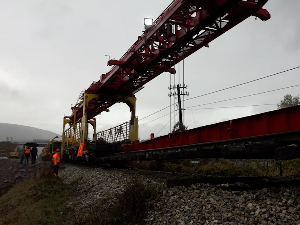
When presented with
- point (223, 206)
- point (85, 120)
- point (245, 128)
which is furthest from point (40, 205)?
point (85, 120)

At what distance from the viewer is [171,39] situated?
9609 millimetres

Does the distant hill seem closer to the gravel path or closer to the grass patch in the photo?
the grass patch

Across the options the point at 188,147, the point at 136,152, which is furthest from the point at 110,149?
the point at 188,147

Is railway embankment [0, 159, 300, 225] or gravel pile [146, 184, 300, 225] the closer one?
gravel pile [146, 184, 300, 225]

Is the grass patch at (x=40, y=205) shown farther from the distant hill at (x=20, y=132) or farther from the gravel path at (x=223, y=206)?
the distant hill at (x=20, y=132)

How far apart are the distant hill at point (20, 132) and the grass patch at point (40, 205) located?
160 metres

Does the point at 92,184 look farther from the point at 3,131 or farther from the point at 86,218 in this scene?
the point at 3,131

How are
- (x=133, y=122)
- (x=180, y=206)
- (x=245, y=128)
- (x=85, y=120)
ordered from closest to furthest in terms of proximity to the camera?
1. (x=180, y=206)
2. (x=245, y=128)
3. (x=85, y=120)
4. (x=133, y=122)

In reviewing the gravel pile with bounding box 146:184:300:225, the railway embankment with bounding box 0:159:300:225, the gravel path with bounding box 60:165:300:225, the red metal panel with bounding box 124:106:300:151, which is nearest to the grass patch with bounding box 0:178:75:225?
the railway embankment with bounding box 0:159:300:225

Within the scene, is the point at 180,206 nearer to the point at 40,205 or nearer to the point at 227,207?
the point at 227,207

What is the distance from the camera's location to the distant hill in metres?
163

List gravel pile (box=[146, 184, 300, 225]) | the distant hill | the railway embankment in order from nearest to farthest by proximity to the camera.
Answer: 1. gravel pile (box=[146, 184, 300, 225])
2. the railway embankment
3. the distant hill

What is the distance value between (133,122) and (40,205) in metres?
8.54

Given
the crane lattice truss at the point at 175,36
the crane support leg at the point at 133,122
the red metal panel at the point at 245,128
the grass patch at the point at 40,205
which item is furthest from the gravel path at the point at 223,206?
the crane support leg at the point at 133,122
